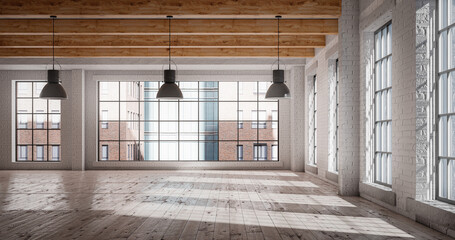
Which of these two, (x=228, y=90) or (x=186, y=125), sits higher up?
(x=228, y=90)

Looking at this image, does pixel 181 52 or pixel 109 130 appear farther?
pixel 109 130

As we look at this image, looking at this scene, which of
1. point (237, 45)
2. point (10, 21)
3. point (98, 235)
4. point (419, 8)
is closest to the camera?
point (98, 235)

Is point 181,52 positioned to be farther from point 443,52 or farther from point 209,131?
point 209,131

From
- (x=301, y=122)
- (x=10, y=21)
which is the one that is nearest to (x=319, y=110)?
(x=301, y=122)

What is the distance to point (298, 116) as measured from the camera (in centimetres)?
1270

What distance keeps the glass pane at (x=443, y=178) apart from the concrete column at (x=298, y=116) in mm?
7546

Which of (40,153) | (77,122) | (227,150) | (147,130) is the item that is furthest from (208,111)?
(77,122)

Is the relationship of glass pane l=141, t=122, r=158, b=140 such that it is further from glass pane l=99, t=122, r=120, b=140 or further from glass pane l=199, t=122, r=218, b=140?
glass pane l=199, t=122, r=218, b=140

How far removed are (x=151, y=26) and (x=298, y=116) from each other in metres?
5.68

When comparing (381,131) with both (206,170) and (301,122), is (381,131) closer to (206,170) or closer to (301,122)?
(301,122)

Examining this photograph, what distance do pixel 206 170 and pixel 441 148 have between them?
28.5 feet

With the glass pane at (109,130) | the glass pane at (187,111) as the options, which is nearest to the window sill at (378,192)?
the glass pane at (109,130)

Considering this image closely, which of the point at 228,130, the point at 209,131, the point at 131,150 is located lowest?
the point at 131,150

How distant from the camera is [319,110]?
1059 centimetres
